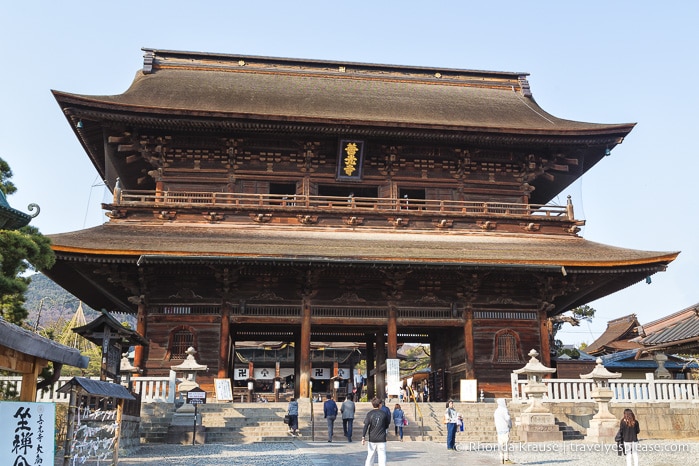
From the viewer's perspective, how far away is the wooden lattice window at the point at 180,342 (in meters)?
21.0

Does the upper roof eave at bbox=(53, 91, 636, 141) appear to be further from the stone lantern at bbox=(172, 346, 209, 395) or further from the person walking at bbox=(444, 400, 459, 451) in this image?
the person walking at bbox=(444, 400, 459, 451)

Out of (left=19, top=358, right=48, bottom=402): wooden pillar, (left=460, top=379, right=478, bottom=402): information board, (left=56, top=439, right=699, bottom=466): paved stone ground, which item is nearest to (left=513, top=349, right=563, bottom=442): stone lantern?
(left=56, top=439, right=699, bottom=466): paved stone ground

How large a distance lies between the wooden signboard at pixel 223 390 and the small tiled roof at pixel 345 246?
144 inches

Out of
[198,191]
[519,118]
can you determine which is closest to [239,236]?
[198,191]

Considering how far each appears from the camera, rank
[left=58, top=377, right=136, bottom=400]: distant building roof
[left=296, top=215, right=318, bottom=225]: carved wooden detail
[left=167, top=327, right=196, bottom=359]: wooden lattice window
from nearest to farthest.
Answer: [left=58, top=377, right=136, bottom=400]: distant building roof, [left=167, top=327, right=196, bottom=359]: wooden lattice window, [left=296, top=215, right=318, bottom=225]: carved wooden detail

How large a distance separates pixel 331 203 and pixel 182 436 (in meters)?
10.1

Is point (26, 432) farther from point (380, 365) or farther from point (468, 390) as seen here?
point (380, 365)

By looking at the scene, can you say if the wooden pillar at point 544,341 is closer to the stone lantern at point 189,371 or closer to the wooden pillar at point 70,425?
the stone lantern at point 189,371

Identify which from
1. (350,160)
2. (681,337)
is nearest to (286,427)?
(350,160)

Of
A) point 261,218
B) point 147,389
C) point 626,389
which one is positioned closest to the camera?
point 147,389

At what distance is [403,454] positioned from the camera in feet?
45.0

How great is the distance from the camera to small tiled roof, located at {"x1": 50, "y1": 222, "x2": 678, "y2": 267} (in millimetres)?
19656

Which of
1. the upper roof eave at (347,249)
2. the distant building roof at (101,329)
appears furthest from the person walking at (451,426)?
the distant building roof at (101,329)

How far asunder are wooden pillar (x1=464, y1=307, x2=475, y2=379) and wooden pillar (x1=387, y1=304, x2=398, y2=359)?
2.39 metres
